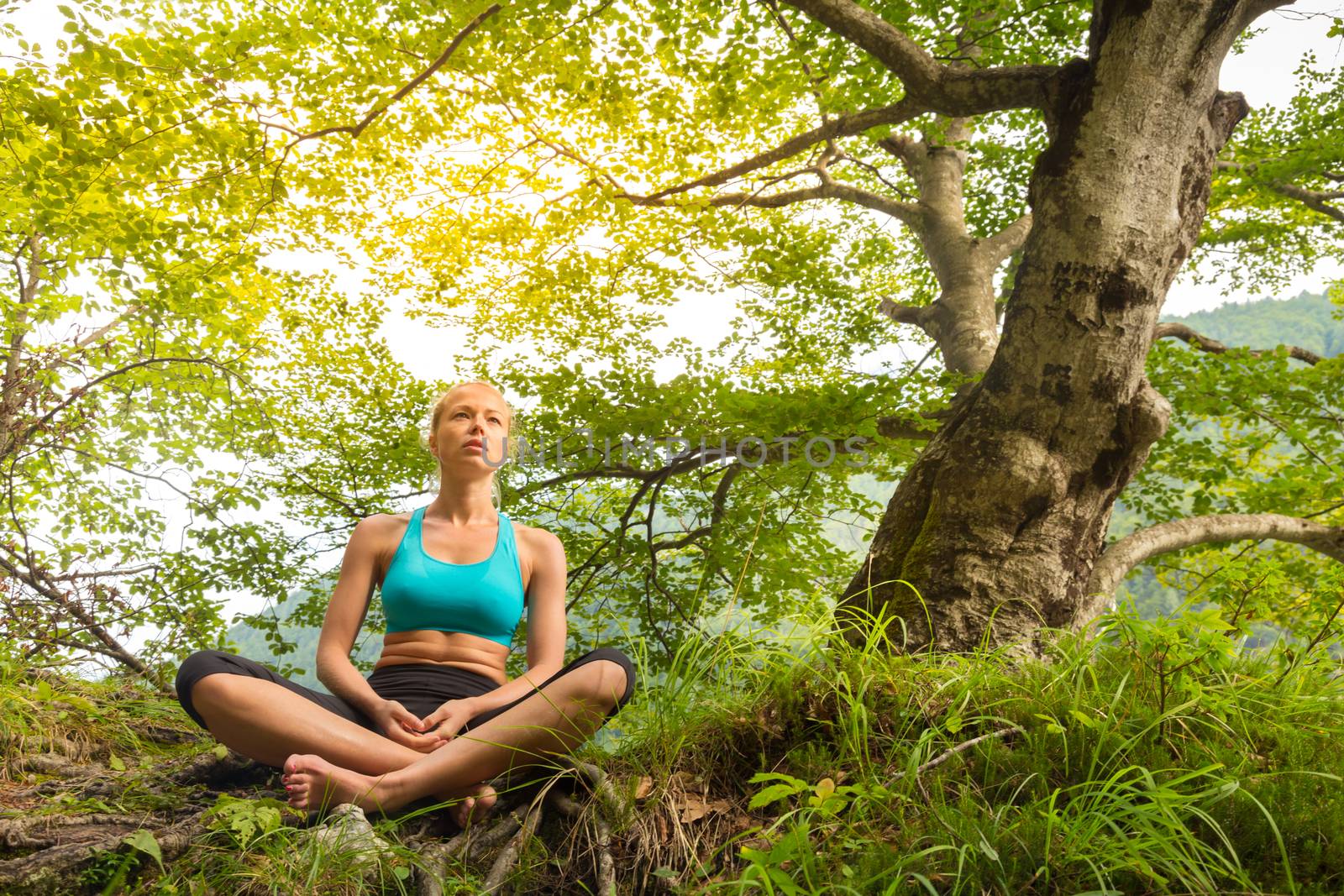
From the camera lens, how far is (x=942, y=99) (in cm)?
387

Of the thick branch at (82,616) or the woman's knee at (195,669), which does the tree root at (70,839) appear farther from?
the thick branch at (82,616)

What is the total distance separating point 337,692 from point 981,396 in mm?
2704

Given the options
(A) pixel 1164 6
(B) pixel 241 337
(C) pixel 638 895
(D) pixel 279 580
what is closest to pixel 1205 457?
(A) pixel 1164 6

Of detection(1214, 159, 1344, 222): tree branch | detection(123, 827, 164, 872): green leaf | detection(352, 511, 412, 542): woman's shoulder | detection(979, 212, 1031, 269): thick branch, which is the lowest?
detection(123, 827, 164, 872): green leaf

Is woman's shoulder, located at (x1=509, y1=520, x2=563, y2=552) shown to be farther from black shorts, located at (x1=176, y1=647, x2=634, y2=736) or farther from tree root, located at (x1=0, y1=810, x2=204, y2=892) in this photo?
tree root, located at (x1=0, y1=810, x2=204, y2=892)

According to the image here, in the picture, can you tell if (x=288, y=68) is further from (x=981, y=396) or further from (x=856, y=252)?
(x=856, y=252)

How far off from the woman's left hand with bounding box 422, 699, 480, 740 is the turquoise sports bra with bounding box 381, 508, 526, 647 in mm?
361

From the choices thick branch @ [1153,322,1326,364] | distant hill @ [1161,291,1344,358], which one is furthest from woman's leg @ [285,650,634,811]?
distant hill @ [1161,291,1344,358]

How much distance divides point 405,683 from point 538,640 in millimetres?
434

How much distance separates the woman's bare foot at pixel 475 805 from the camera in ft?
6.91

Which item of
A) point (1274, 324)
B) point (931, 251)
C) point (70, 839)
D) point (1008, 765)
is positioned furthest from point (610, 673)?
point (1274, 324)

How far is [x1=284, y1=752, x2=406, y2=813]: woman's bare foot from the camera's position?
195 centimetres

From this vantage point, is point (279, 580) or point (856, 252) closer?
point (279, 580)

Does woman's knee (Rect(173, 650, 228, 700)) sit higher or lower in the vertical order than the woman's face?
lower
